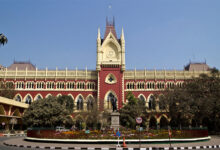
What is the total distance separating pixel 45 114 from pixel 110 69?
20579 mm

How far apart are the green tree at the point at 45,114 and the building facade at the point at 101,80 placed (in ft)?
37.6

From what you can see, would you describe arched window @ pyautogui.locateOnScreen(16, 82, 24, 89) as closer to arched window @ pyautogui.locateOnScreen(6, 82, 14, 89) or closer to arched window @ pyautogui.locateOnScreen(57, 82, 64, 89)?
arched window @ pyautogui.locateOnScreen(6, 82, 14, 89)

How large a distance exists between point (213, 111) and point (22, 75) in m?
45.4

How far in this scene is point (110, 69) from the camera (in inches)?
2338

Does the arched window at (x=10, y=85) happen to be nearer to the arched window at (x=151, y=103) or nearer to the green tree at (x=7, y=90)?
the green tree at (x=7, y=90)

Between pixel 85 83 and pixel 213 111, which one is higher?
pixel 85 83

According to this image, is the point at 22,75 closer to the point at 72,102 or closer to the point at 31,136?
the point at 72,102

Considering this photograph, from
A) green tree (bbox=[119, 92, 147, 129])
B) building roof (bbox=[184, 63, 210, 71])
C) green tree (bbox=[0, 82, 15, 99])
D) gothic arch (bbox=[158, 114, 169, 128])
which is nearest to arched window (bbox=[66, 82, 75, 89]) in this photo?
green tree (bbox=[0, 82, 15, 99])

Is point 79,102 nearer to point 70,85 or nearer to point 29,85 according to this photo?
point 70,85

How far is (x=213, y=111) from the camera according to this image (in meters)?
43.4

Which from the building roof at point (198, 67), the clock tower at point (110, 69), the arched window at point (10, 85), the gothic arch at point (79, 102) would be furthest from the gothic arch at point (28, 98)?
the building roof at point (198, 67)

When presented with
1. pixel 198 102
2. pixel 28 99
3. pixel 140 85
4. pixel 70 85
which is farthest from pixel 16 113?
pixel 198 102

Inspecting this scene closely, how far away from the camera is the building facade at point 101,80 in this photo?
193ft

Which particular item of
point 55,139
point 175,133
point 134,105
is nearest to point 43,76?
point 134,105
